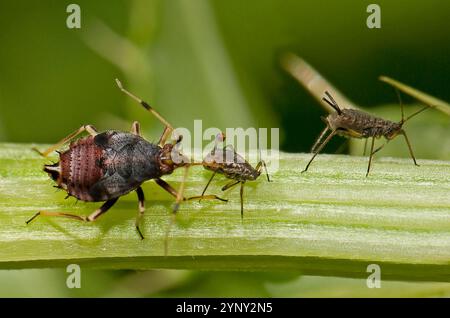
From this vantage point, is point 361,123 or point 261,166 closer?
point 261,166

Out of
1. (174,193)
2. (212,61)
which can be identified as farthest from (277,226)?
(212,61)

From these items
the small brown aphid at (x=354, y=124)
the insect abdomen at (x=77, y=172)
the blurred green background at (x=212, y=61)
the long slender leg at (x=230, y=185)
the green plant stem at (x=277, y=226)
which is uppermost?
the blurred green background at (x=212, y=61)

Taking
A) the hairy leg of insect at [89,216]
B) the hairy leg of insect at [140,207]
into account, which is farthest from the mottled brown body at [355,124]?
the hairy leg of insect at [89,216]

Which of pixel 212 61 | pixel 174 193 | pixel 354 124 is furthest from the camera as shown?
pixel 212 61

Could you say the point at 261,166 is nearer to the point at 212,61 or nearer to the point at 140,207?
the point at 140,207

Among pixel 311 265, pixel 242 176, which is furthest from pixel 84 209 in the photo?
pixel 311 265

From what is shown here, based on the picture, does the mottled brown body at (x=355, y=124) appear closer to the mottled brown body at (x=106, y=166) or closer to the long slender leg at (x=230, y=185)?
the long slender leg at (x=230, y=185)
